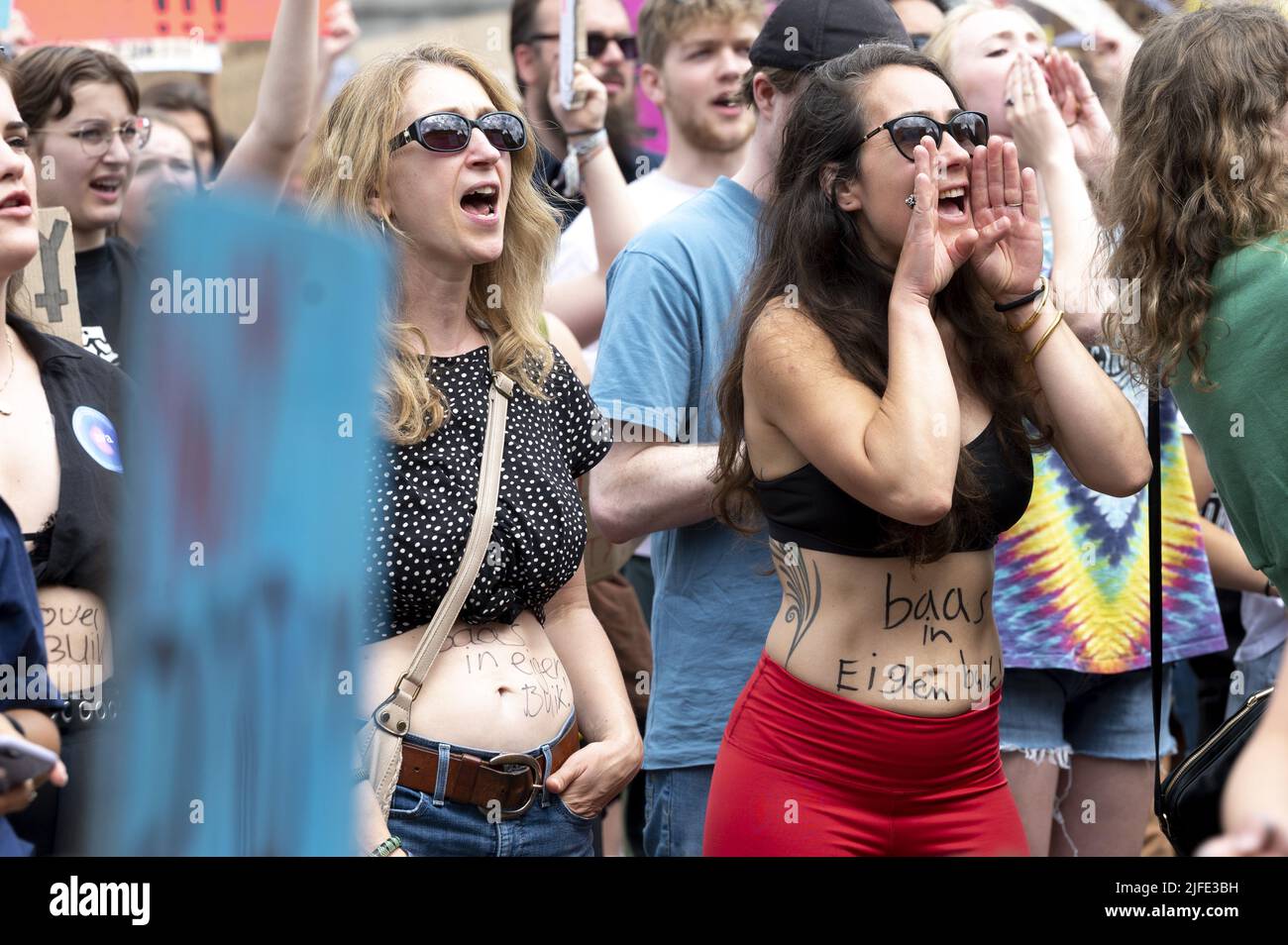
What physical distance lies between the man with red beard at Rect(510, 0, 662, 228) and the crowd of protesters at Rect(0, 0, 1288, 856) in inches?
54.9

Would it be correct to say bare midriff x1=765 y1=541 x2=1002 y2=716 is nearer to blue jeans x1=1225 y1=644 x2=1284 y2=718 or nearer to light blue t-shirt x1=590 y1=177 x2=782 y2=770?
light blue t-shirt x1=590 y1=177 x2=782 y2=770

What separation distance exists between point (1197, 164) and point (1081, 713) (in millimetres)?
1319

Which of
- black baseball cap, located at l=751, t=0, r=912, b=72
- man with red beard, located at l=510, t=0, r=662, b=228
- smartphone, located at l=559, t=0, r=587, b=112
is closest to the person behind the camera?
black baseball cap, located at l=751, t=0, r=912, b=72

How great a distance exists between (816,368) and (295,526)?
1.24m

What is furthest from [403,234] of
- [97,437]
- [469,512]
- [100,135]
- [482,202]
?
[100,135]

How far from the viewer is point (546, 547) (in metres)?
2.75

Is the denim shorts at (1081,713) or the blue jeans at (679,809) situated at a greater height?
the denim shorts at (1081,713)

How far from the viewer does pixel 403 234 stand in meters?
2.85

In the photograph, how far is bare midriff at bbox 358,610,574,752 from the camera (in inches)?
102

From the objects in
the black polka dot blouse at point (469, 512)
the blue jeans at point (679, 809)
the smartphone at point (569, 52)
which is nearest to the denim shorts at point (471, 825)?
the black polka dot blouse at point (469, 512)

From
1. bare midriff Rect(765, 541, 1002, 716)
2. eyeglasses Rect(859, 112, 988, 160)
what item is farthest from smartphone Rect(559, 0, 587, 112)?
bare midriff Rect(765, 541, 1002, 716)

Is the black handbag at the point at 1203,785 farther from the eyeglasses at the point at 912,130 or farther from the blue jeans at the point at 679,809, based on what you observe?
the eyeglasses at the point at 912,130

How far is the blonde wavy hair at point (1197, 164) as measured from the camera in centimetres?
268

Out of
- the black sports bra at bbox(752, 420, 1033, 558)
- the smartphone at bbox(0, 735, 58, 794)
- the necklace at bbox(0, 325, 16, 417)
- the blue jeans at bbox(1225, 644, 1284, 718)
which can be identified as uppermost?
the necklace at bbox(0, 325, 16, 417)
